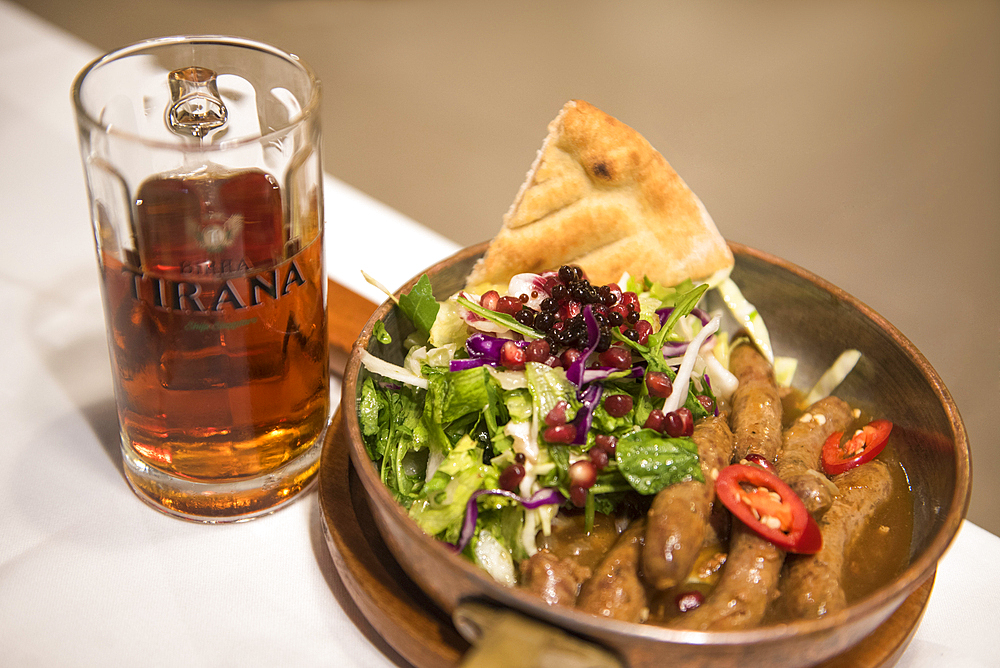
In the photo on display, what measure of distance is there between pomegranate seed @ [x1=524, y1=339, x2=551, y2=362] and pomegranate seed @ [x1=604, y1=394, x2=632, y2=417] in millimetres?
206

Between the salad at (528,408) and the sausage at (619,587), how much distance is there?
0.44ft

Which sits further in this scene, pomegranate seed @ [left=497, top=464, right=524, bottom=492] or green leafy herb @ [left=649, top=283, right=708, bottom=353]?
green leafy herb @ [left=649, top=283, right=708, bottom=353]

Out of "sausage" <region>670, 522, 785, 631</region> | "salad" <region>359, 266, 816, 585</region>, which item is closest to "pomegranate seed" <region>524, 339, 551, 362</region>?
"salad" <region>359, 266, 816, 585</region>

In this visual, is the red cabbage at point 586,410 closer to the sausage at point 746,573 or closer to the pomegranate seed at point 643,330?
the pomegranate seed at point 643,330

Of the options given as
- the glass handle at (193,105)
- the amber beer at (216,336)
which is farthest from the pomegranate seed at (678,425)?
the glass handle at (193,105)

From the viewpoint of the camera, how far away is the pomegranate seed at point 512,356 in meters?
2.31

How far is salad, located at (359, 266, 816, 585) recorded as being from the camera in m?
2.11

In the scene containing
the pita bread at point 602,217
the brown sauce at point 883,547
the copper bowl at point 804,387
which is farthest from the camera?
the pita bread at point 602,217

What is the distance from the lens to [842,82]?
704cm

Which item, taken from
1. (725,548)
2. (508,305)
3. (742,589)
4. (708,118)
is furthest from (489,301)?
(708,118)

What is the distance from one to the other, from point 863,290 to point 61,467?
14.5 feet

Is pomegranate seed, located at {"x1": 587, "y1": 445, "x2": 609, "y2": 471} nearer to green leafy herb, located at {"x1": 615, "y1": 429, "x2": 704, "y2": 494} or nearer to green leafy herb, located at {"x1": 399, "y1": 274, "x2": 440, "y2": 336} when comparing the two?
green leafy herb, located at {"x1": 615, "y1": 429, "x2": 704, "y2": 494}

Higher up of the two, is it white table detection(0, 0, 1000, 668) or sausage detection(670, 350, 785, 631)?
sausage detection(670, 350, 785, 631)

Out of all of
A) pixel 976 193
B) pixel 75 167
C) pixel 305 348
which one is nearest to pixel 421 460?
pixel 305 348
